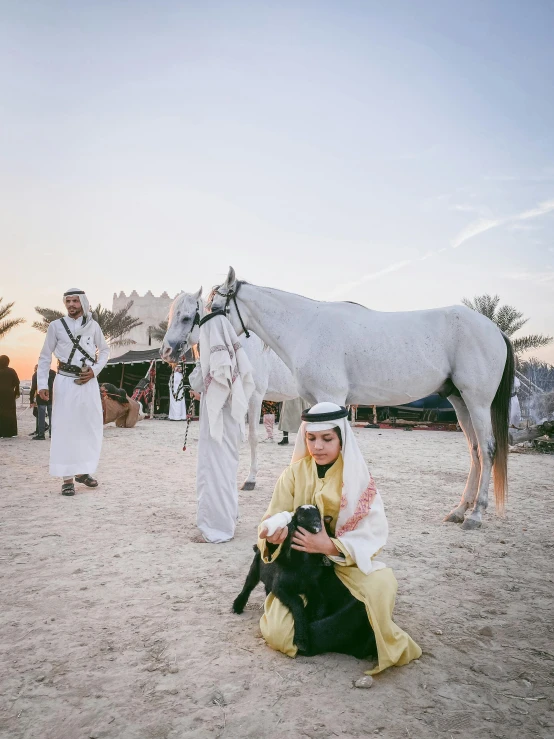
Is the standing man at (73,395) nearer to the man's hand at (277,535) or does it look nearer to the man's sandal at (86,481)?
the man's sandal at (86,481)

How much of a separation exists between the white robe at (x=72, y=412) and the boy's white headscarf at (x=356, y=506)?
4070mm

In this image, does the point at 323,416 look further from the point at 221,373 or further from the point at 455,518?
the point at 455,518

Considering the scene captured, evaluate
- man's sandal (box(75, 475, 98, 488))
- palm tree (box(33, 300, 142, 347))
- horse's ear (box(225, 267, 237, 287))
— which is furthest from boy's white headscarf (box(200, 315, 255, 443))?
palm tree (box(33, 300, 142, 347))

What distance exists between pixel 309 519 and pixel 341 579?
0.34 m

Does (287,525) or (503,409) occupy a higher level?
(503,409)

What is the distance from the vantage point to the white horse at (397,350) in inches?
174

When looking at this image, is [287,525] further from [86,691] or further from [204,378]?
[204,378]

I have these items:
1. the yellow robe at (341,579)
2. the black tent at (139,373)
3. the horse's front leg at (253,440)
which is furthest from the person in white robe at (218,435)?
the black tent at (139,373)

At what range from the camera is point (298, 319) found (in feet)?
14.9

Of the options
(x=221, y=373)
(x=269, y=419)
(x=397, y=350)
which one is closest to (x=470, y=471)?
(x=397, y=350)

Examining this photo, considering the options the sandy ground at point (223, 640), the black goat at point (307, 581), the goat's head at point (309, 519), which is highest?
the goat's head at point (309, 519)

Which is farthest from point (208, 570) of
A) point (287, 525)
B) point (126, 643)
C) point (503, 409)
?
point (503, 409)

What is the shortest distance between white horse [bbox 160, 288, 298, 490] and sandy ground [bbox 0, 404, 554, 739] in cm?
158

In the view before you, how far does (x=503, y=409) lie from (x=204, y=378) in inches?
120
